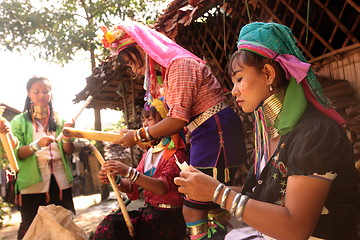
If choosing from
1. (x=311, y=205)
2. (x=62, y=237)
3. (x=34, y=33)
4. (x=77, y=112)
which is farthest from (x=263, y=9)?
(x=34, y=33)

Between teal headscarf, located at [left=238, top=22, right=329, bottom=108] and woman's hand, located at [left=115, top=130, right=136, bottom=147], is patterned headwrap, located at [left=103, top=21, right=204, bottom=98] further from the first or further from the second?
teal headscarf, located at [left=238, top=22, right=329, bottom=108]

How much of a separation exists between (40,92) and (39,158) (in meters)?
0.73

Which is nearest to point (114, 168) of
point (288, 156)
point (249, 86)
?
point (249, 86)

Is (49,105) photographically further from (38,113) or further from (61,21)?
(61,21)

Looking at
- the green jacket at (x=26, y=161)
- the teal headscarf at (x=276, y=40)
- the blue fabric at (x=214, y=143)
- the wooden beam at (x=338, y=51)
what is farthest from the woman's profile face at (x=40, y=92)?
the wooden beam at (x=338, y=51)

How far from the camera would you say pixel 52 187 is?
330cm

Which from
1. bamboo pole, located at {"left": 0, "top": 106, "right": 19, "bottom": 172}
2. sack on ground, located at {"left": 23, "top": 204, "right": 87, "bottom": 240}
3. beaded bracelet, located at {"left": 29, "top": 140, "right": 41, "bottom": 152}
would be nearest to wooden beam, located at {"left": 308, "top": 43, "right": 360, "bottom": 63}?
sack on ground, located at {"left": 23, "top": 204, "right": 87, "bottom": 240}

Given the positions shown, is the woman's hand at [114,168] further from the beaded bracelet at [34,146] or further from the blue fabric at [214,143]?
the beaded bracelet at [34,146]

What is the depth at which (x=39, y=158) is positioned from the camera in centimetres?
329

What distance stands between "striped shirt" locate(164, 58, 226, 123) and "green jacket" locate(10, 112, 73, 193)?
6.35 ft

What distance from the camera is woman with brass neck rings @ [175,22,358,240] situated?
1.07 m

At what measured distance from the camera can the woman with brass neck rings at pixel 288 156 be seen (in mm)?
1074

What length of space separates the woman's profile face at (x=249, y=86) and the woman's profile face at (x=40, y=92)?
8.39ft

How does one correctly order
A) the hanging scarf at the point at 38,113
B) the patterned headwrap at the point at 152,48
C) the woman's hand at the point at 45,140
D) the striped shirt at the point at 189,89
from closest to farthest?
Answer: the striped shirt at the point at 189,89
the patterned headwrap at the point at 152,48
the woman's hand at the point at 45,140
the hanging scarf at the point at 38,113
